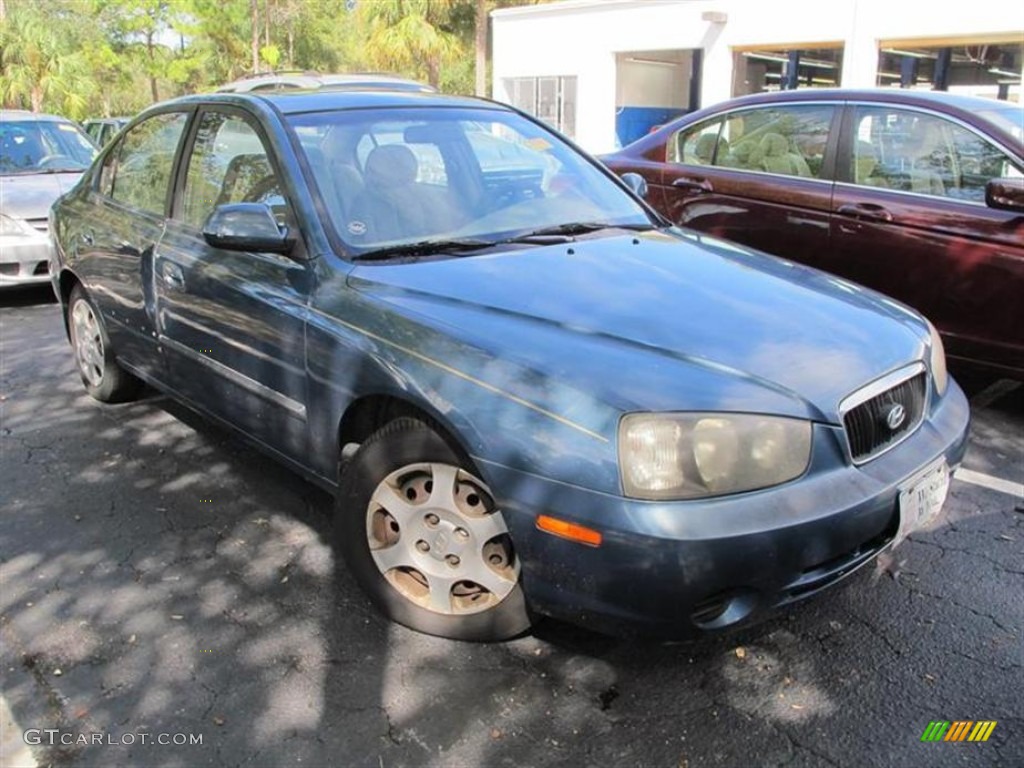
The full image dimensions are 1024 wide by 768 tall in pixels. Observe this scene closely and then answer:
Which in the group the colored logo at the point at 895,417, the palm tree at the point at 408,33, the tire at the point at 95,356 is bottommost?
the tire at the point at 95,356

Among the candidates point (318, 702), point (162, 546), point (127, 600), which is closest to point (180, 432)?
point (162, 546)

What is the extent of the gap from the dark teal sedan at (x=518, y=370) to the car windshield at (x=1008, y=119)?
2.01m

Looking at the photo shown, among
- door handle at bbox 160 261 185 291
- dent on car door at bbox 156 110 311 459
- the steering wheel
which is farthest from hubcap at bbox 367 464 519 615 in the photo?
the steering wheel

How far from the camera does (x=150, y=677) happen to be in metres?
2.66

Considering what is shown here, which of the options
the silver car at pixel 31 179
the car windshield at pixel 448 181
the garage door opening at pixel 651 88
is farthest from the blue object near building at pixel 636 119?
the car windshield at pixel 448 181

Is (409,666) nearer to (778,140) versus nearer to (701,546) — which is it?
(701,546)

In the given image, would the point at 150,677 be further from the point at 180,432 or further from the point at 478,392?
the point at 180,432

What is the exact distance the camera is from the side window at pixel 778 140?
17.0ft

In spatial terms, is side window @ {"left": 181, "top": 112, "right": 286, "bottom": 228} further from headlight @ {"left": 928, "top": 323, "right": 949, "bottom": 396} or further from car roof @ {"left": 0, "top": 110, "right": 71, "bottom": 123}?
car roof @ {"left": 0, "top": 110, "right": 71, "bottom": 123}

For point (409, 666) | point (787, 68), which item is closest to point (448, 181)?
point (409, 666)

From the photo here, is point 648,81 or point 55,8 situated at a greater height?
point 55,8

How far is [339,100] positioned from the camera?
360 cm

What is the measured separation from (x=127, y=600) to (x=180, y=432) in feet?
5.25

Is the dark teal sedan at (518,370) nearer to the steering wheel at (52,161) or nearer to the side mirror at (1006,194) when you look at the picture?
the side mirror at (1006,194)
